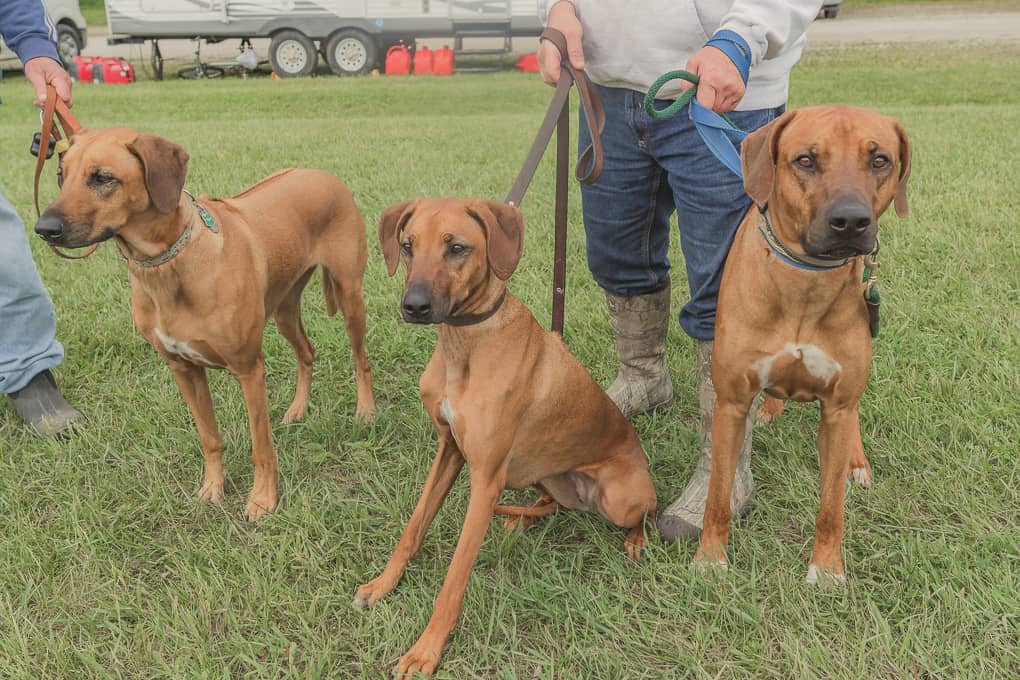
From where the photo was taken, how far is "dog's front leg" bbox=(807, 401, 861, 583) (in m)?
2.55

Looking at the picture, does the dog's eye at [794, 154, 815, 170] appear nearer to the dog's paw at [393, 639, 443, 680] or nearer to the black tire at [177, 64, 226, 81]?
the dog's paw at [393, 639, 443, 680]

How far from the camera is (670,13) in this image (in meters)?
2.73

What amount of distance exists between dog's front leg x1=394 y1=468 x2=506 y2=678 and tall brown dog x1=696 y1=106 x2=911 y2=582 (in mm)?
777

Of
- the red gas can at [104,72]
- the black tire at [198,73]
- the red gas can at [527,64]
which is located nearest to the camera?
the red gas can at [104,72]

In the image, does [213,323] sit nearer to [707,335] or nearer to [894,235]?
[707,335]

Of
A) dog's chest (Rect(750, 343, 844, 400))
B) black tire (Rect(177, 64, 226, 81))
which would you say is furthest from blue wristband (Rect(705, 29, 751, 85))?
black tire (Rect(177, 64, 226, 81))

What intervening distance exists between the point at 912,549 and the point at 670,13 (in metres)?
1.98

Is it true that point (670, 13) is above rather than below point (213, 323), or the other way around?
above

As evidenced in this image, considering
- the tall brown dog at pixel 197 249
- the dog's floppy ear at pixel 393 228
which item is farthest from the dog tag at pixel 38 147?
the dog's floppy ear at pixel 393 228

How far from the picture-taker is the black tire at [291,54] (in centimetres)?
2052

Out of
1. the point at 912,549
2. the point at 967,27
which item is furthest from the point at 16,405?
the point at 967,27

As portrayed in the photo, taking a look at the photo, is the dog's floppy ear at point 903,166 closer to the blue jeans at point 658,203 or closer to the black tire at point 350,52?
the blue jeans at point 658,203

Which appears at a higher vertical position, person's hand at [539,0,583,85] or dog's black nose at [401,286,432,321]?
person's hand at [539,0,583,85]

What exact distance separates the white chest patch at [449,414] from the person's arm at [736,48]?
1216mm
